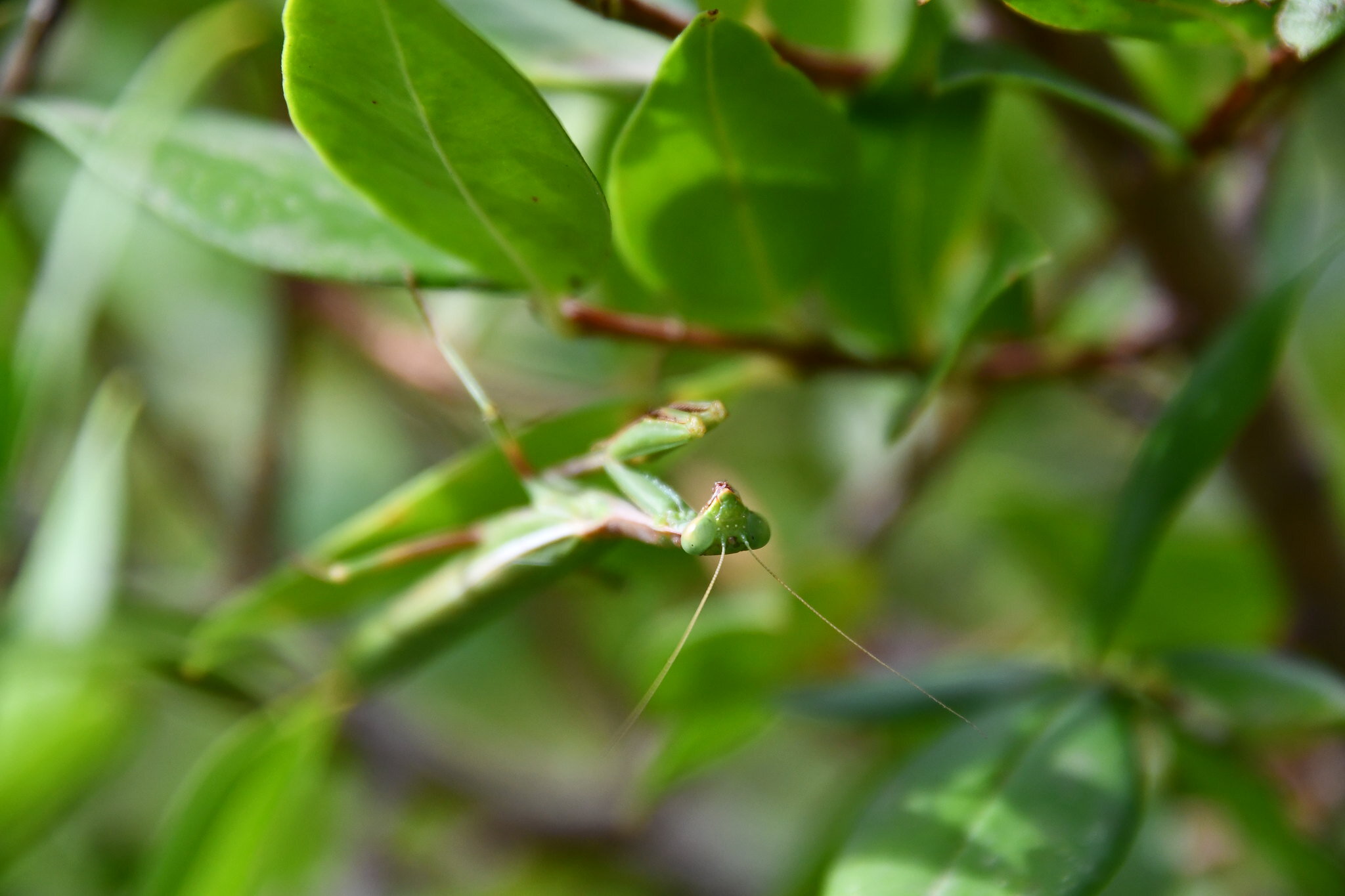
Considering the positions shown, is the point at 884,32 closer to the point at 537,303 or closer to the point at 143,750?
the point at 537,303

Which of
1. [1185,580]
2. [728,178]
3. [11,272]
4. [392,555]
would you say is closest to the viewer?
[728,178]

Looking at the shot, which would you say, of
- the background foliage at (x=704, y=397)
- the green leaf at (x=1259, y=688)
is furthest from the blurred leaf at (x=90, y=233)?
the green leaf at (x=1259, y=688)

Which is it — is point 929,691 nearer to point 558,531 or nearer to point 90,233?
point 558,531

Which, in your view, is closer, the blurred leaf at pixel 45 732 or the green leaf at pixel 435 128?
the green leaf at pixel 435 128

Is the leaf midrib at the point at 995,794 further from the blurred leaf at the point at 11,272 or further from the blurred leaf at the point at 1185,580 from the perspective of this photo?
the blurred leaf at the point at 11,272

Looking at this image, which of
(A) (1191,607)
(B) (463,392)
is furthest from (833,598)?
(B) (463,392)

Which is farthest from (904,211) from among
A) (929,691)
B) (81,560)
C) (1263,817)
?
(81,560)
